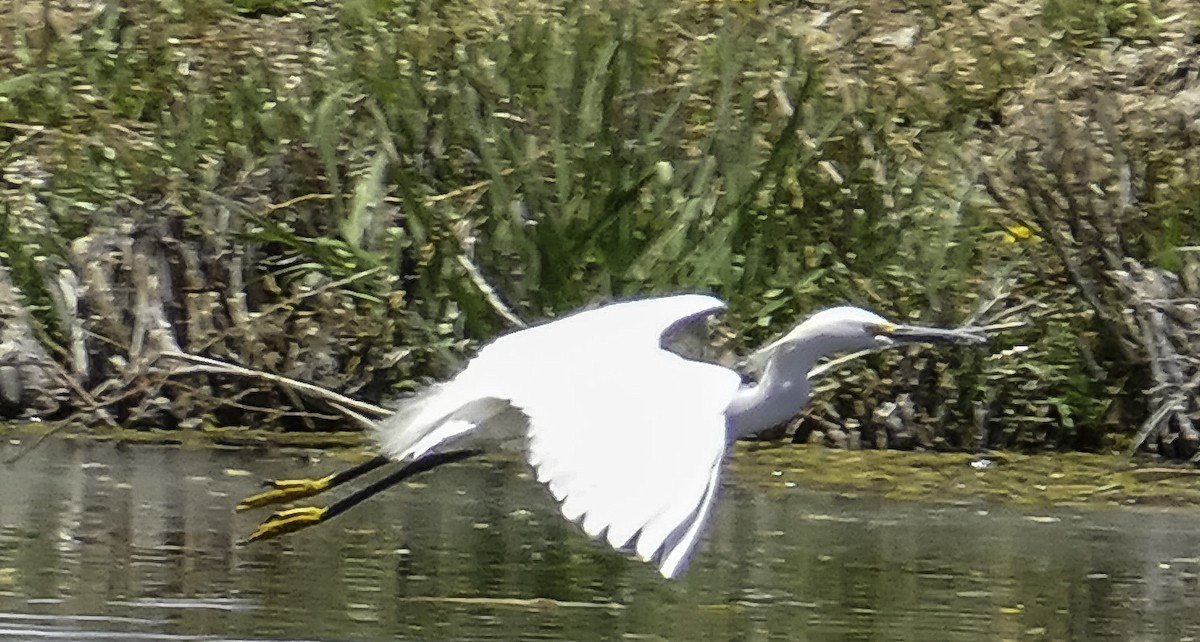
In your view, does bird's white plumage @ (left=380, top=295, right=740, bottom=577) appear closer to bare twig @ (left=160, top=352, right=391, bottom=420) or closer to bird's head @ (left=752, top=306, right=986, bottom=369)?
bird's head @ (left=752, top=306, right=986, bottom=369)

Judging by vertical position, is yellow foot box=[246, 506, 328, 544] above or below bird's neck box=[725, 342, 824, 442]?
below

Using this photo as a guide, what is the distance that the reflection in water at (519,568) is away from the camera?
6.30 metres

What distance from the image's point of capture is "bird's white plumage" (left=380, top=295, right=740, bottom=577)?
4953 mm

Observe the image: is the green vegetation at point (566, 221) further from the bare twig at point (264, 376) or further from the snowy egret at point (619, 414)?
the snowy egret at point (619, 414)

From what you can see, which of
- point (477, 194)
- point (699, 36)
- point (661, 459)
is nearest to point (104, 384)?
point (477, 194)

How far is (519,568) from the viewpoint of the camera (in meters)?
7.05

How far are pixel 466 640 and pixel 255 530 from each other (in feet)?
5.31

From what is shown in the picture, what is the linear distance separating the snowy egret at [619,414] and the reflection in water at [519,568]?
11.0 inches

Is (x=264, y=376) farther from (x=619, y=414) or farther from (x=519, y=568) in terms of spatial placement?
(x=619, y=414)

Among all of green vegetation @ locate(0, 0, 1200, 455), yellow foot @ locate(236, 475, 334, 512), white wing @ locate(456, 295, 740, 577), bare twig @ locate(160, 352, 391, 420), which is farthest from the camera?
green vegetation @ locate(0, 0, 1200, 455)

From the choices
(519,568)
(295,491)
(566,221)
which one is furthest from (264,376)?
(519,568)

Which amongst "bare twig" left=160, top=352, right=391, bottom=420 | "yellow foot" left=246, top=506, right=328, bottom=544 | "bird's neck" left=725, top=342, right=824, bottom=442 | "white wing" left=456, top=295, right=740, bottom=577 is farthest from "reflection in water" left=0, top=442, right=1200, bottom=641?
"white wing" left=456, top=295, right=740, bottom=577

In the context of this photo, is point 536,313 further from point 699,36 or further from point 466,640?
point 466,640

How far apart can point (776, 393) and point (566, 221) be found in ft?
7.80
